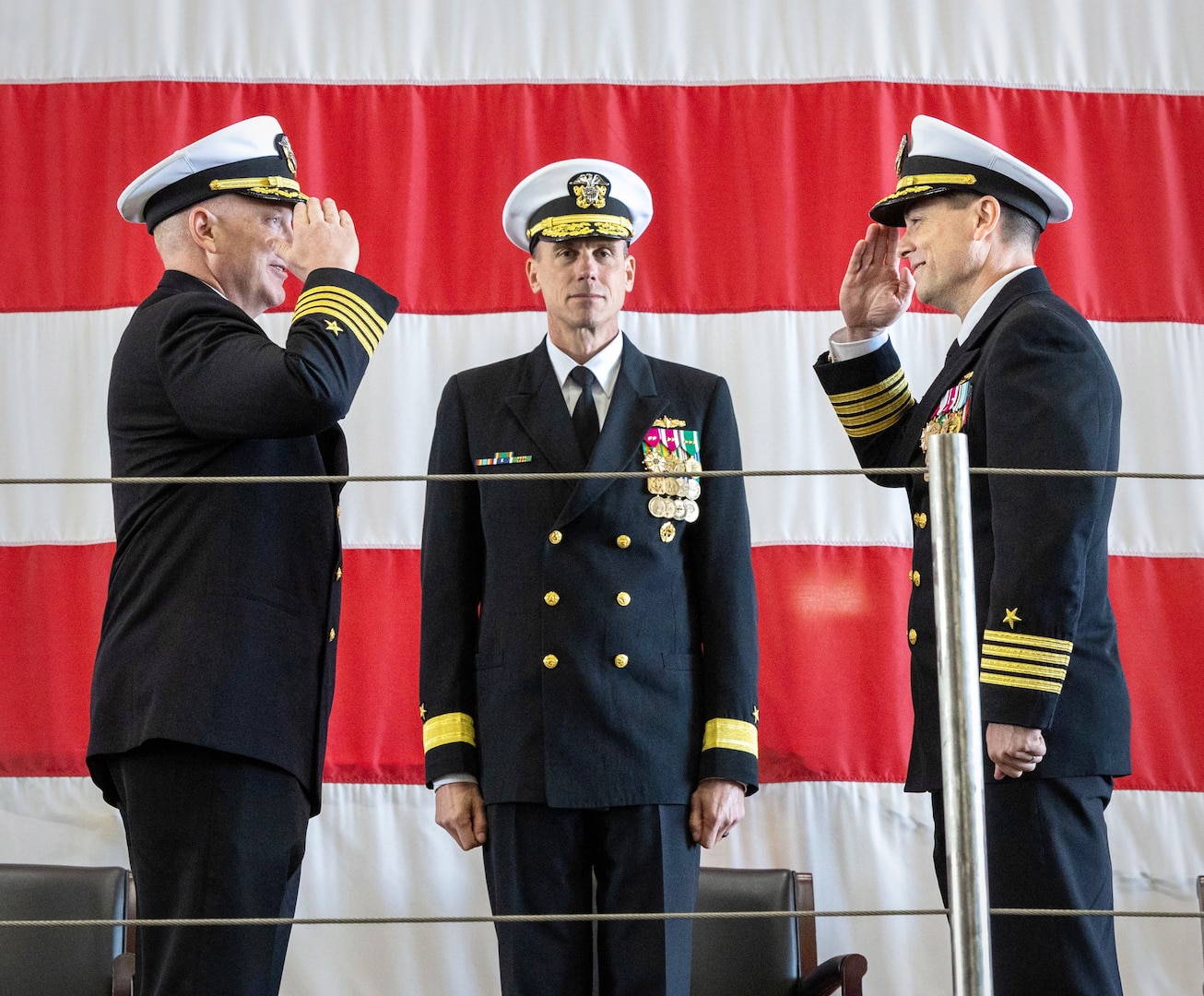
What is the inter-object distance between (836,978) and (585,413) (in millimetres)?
998

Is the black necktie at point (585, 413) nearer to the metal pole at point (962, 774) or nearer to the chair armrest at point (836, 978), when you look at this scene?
the metal pole at point (962, 774)

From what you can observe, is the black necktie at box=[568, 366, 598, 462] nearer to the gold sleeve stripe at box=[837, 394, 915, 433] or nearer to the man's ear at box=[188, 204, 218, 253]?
the gold sleeve stripe at box=[837, 394, 915, 433]

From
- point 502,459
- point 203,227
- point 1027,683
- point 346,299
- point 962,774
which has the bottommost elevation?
point 962,774

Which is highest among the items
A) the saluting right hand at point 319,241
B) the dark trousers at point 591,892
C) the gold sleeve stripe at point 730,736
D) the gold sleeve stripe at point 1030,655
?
the saluting right hand at point 319,241

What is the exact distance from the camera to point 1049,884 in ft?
5.10

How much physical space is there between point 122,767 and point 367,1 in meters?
1.70

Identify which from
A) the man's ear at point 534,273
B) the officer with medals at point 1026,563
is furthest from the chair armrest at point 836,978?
the man's ear at point 534,273

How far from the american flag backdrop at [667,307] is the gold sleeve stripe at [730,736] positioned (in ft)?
2.66

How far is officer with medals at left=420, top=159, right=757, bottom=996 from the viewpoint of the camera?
67.0 inches

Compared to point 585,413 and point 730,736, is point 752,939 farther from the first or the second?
point 585,413

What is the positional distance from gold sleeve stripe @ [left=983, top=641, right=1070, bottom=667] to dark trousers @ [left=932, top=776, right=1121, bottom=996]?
0.14m

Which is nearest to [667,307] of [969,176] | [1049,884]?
[969,176]

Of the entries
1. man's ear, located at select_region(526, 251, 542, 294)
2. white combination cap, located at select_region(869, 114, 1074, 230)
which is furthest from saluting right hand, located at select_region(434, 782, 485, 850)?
white combination cap, located at select_region(869, 114, 1074, 230)

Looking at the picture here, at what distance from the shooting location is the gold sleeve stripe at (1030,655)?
1.55m
